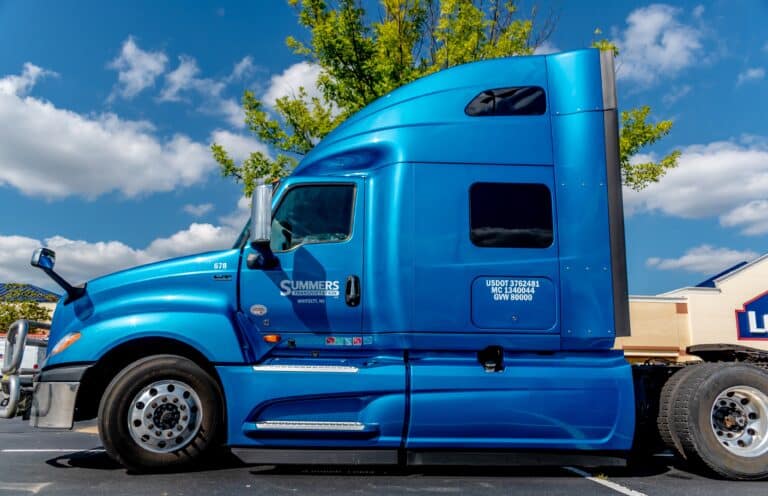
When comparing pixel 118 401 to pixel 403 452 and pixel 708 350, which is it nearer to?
pixel 403 452

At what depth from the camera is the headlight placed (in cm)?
502

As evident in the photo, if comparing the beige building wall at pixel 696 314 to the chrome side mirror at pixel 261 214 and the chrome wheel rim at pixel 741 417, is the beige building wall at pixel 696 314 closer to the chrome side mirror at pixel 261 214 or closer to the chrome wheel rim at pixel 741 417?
the chrome wheel rim at pixel 741 417

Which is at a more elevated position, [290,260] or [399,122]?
[399,122]

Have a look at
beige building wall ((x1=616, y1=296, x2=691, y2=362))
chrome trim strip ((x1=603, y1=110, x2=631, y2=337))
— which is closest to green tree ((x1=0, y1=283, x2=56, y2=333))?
chrome trim strip ((x1=603, y1=110, x2=631, y2=337))

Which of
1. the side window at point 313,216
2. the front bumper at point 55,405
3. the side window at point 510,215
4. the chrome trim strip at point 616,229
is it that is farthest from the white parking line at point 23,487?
the chrome trim strip at point 616,229

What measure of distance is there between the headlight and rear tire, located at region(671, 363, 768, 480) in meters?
5.26

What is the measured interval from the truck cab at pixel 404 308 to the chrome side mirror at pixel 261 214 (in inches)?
0.7

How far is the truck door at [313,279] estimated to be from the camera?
508 centimetres

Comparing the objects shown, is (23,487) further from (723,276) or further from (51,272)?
(723,276)

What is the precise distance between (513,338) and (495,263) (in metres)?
0.66

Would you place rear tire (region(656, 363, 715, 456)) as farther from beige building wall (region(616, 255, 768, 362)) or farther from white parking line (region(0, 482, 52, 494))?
beige building wall (region(616, 255, 768, 362))

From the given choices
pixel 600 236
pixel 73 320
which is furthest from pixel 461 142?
pixel 73 320

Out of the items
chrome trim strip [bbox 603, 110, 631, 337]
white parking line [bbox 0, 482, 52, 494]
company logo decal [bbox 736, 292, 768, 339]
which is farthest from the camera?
company logo decal [bbox 736, 292, 768, 339]

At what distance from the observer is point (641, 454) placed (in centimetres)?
563
